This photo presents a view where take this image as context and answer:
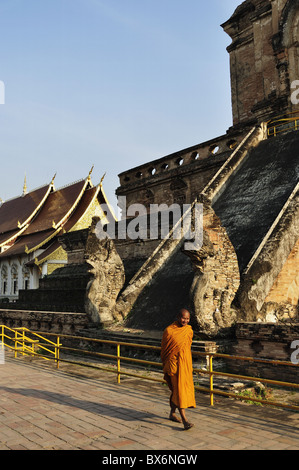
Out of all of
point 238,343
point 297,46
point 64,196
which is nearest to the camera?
point 238,343

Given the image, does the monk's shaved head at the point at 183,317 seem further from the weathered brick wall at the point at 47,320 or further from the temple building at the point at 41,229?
the temple building at the point at 41,229

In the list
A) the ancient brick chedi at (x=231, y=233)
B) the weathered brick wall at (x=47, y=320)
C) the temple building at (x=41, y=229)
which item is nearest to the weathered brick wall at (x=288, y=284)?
the ancient brick chedi at (x=231, y=233)

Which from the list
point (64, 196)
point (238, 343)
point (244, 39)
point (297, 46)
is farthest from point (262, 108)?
point (64, 196)

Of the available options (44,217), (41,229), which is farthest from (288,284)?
(44,217)

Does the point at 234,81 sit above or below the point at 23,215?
above

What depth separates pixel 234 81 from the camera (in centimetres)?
2061

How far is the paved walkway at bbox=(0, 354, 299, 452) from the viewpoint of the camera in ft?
14.3

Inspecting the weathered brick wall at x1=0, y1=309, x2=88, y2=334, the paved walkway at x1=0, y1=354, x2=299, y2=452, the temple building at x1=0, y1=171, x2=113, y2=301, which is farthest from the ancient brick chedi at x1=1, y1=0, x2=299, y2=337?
the temple building at x1=0, y1=171, x2=113, y2=301

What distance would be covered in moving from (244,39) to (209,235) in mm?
15434

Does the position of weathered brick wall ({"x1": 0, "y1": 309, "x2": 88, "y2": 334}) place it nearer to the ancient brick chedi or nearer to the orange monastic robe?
the ancient brick chedi

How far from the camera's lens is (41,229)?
30.2 metres

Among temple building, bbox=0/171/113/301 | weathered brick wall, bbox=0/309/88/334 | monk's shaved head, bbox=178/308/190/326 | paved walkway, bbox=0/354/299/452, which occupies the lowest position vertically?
paved walkway, bbox=0/354/299/452

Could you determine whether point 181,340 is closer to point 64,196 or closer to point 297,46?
point 297,46

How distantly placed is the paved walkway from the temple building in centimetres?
2052
